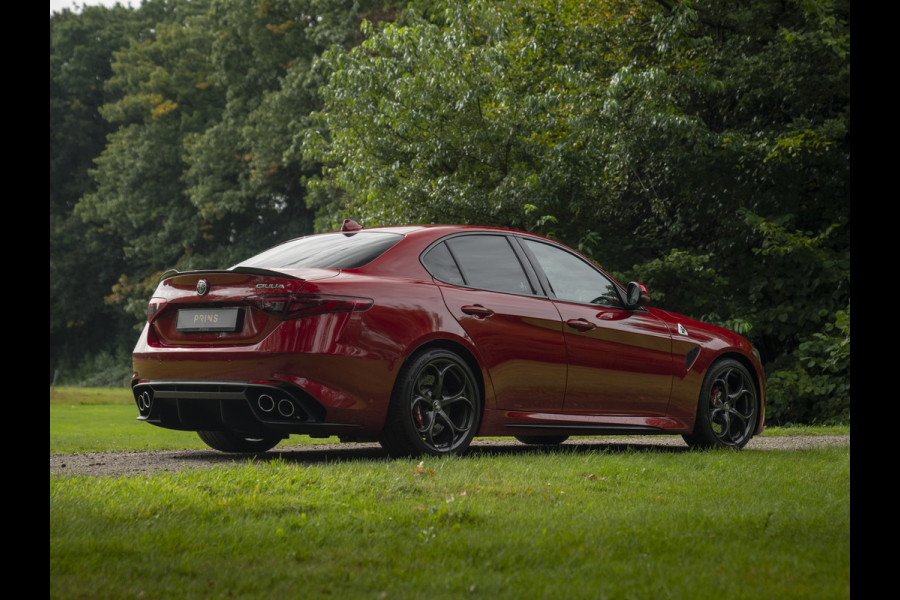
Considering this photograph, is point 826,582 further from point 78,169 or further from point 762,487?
point 78,169

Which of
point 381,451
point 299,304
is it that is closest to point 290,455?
point 381,451

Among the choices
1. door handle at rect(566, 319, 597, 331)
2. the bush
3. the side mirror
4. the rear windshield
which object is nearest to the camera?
the rear windshield

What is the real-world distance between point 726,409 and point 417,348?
3.20m

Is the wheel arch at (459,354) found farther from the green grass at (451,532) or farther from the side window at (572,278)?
the side window at (572,278)

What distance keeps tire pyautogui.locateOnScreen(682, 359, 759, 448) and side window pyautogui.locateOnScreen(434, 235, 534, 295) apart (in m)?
1.93

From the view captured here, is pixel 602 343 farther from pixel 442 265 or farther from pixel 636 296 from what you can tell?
pixel 442 265

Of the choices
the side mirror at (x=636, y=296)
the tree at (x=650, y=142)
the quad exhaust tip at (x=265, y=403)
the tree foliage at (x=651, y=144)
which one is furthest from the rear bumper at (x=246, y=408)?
the tree at (x=650, y=142)

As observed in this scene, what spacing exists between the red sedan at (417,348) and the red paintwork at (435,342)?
0.01 meters

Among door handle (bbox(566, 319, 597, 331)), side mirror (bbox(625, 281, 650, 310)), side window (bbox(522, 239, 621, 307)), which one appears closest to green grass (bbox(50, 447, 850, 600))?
door handle (bbox(566, 319, 597, 331))

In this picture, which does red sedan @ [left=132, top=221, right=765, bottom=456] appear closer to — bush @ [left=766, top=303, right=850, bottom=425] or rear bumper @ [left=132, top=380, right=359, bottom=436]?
rear bumper @ [left=132, top=380, right=359, bottom=436]

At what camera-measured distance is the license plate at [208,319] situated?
6.28 m

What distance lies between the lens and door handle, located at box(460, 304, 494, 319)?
680cm

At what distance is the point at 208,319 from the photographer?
6.42 m
